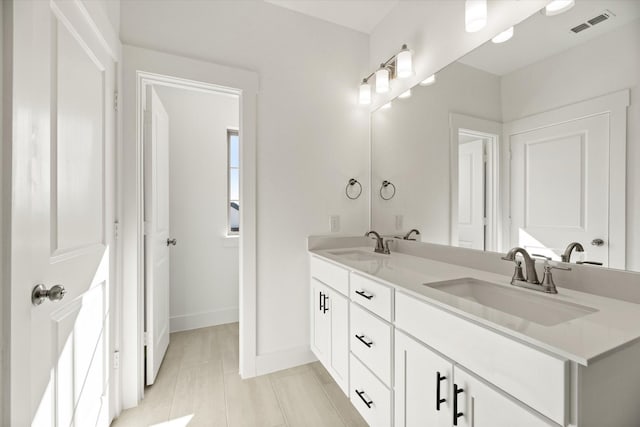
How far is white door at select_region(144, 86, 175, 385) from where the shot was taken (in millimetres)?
1729

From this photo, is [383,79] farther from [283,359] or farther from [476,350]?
[283,359]

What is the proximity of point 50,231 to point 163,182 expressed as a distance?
1.27m

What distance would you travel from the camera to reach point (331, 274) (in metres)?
1.65

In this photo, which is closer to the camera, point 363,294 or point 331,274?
point 363,294

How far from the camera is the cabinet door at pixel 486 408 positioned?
0.65m

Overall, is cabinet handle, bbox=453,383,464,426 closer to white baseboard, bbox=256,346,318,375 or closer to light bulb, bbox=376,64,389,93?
white baseboard, bbox=256,346,318,375

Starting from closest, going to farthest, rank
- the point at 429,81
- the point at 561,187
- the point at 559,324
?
the point at 559,324
the point at 561,187
the point at 429,81

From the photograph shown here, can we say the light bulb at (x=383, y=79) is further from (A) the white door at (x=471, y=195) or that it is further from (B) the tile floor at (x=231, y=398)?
(B) the tile floor at (x=231, y=398)

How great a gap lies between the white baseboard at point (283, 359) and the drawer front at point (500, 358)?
4.11 ft

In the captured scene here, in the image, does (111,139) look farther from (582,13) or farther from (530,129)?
(582,13)

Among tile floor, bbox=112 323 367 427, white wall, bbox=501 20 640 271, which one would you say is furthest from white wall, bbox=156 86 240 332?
white wall, bbox=501 20 640 271

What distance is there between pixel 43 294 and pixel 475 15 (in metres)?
2.01

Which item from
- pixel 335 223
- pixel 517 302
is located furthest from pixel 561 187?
pixel 335 223

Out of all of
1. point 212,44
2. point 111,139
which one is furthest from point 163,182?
point 212,44
